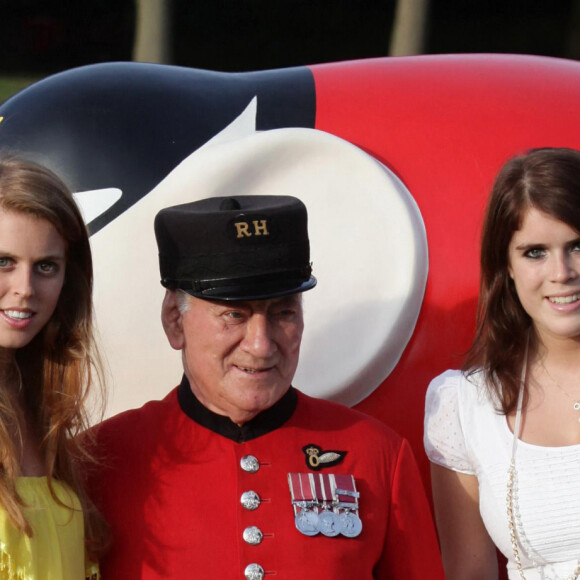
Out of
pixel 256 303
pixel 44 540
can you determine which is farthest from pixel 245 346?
pixel 44 540

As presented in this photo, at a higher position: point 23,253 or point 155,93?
point 155,93

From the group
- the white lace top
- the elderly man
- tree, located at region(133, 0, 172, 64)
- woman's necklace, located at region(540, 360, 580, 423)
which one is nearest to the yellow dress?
the elderly man

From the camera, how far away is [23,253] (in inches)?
86.0

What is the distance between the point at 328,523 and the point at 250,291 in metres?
0.45

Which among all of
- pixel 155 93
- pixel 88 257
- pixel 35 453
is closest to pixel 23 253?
pixel 88 257

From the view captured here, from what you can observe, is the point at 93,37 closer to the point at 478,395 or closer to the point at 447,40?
the point at 447,40

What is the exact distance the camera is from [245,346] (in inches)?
89.4

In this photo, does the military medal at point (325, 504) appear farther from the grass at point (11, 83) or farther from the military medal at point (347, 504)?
the grass at point (11, 83)

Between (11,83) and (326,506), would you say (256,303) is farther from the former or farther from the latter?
(11,83)

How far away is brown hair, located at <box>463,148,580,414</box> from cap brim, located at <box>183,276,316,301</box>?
0.48 metres

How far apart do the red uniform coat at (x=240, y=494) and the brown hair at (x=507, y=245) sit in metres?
0.30

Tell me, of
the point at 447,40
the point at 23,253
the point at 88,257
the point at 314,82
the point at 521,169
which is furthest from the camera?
the point at 447,40

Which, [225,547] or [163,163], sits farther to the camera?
[163,163]

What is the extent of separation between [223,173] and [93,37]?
7.17m
